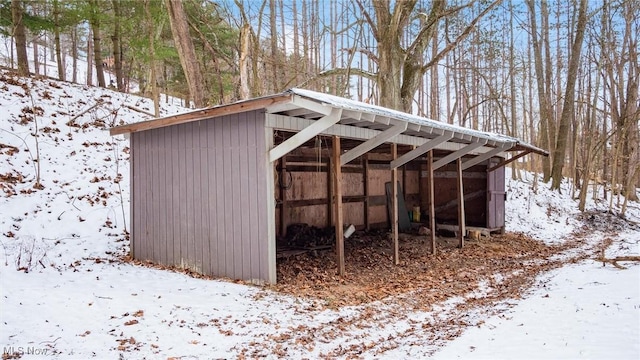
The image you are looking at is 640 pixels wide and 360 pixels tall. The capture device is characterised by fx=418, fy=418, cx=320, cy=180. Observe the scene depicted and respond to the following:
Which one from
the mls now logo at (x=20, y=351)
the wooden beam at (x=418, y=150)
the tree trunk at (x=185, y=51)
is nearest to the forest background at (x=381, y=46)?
the tree trunk at (x=185, y=51)

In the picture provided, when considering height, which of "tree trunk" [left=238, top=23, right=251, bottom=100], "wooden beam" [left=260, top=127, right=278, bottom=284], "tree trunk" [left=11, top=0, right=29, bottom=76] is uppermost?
"tree trunk" [left=11, top=0, right=29, bottom=76]

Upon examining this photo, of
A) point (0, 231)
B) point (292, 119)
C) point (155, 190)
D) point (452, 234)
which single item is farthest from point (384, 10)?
point (0, 231)

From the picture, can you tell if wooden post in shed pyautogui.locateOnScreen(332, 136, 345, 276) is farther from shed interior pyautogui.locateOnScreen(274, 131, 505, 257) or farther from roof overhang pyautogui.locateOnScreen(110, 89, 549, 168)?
shed interior pyautogui.locateOnScreen(274, 131, 505, 257)

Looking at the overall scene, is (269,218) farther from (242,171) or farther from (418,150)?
(418,150)

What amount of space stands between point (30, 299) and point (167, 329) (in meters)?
1.72

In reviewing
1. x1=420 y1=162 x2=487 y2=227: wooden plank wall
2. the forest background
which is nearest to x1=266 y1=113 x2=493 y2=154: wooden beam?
x1=420 y1=162 x2=487 y2=227: wooden plank wall

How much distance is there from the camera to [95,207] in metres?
8.04

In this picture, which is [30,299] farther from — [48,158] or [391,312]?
[48,158]

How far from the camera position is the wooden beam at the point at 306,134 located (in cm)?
495

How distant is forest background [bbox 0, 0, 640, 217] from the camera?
11320 mm

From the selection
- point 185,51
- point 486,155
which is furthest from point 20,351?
point 486,155

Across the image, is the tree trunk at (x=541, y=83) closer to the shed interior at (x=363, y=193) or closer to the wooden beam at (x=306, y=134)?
the shed interior at (x=363, y=193)

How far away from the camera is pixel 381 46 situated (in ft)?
37.4

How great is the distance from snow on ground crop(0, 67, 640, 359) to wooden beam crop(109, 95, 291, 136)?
6.93 ft
